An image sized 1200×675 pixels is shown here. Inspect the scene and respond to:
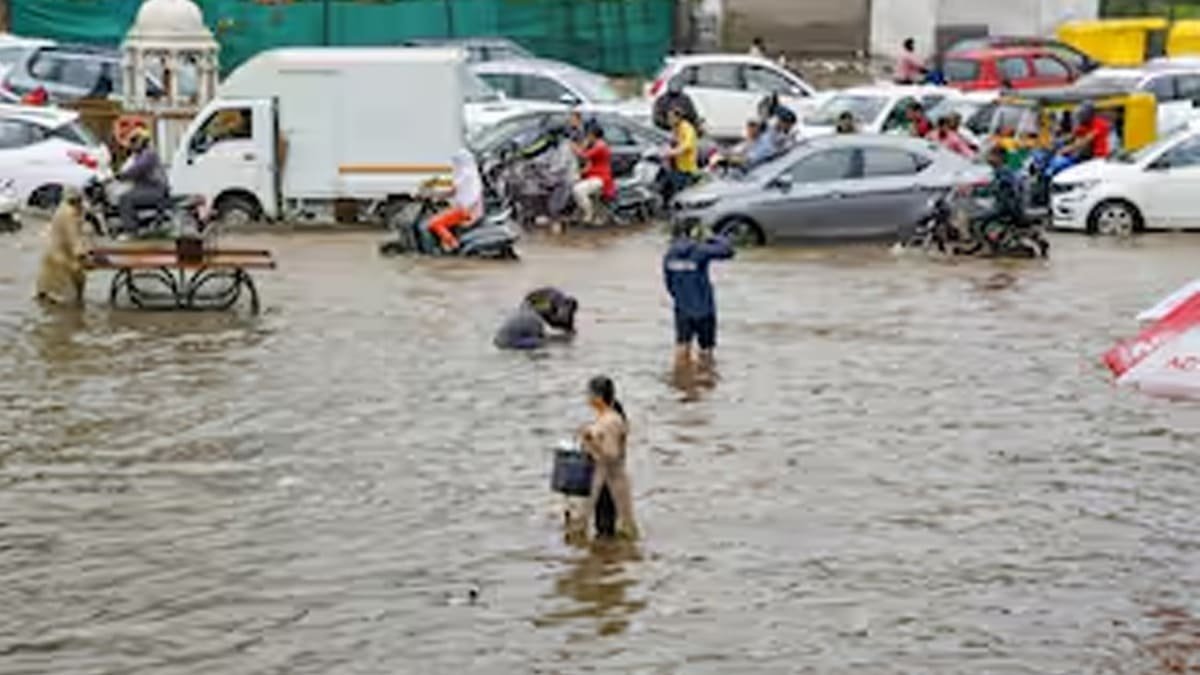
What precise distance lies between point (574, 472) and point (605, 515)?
0.35 meters

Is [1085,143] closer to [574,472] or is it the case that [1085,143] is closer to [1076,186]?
[1076,186]

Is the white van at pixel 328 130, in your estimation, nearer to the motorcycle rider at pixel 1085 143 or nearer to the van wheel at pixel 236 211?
the van wheel at pixel 236 211

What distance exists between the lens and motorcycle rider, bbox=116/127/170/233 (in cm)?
2789

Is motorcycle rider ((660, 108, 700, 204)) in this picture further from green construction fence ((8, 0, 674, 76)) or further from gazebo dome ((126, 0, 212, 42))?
green construction fence ((8, 0, 674, 76))

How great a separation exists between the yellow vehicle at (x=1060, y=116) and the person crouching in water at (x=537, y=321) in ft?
38.1

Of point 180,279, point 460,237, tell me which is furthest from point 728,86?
point 180,279

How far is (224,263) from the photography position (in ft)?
73.9

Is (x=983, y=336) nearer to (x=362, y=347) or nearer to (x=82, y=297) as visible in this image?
(x=362, y=347)

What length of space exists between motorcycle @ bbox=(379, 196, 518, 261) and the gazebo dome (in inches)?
258

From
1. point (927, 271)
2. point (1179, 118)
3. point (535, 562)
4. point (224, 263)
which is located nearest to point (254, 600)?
point (535, 562)

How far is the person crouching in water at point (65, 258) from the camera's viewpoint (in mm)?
22906

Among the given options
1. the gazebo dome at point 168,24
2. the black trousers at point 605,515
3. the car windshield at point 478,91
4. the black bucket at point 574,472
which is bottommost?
the black trousers at point 605,515

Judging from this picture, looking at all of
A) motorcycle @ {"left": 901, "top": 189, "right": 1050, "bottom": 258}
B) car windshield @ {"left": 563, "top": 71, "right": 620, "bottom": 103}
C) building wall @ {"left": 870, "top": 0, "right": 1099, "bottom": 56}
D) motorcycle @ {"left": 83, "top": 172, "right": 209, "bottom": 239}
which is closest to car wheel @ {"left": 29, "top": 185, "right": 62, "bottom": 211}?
motorcycle @ {"left": 83, "top": 172, "right": 209, "bottom": 239}

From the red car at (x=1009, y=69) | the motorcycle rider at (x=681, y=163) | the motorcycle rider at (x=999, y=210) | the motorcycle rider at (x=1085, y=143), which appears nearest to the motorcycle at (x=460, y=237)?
the motorcycle rider at (x=681, y=163)
